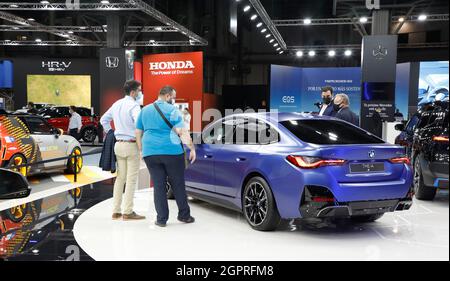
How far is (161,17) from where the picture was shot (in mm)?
14398

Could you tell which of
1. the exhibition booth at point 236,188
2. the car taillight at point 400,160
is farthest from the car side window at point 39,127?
the car taillight at point 400,160

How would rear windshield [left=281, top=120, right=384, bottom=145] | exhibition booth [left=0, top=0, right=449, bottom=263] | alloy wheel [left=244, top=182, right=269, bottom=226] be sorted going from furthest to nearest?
alloy wheel [left=244, top=182, right=269, bottom=226]
rear windshield [left=281, top=120, right=384, bottom=145]
exhibition booth [left=0, top=0, right=449, bottom=263]

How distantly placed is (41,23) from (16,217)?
14519 millimetres

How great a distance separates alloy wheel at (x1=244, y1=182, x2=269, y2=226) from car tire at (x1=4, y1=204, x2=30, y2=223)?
2.69 meters

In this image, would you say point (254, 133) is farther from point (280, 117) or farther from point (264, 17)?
point (264, 17)

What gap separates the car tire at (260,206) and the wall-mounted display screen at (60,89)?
19.7 meters

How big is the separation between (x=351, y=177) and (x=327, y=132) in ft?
2.41

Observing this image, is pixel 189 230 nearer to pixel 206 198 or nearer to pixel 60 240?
pixel 206 198

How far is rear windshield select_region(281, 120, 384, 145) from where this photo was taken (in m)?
4.42

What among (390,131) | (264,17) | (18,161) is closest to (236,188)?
(18,161)

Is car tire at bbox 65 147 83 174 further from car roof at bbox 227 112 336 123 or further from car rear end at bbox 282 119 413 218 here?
car rear end at bbox 282 119 413 218

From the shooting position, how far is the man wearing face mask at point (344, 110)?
6369 mm

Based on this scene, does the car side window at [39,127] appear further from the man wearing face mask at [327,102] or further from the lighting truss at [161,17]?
the man wearing face mask at [327,102]

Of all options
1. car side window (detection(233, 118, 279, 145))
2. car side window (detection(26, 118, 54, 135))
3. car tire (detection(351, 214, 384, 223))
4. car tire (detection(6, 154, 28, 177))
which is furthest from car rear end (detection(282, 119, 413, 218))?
car side window (detection(26, 118, 54, 135))
